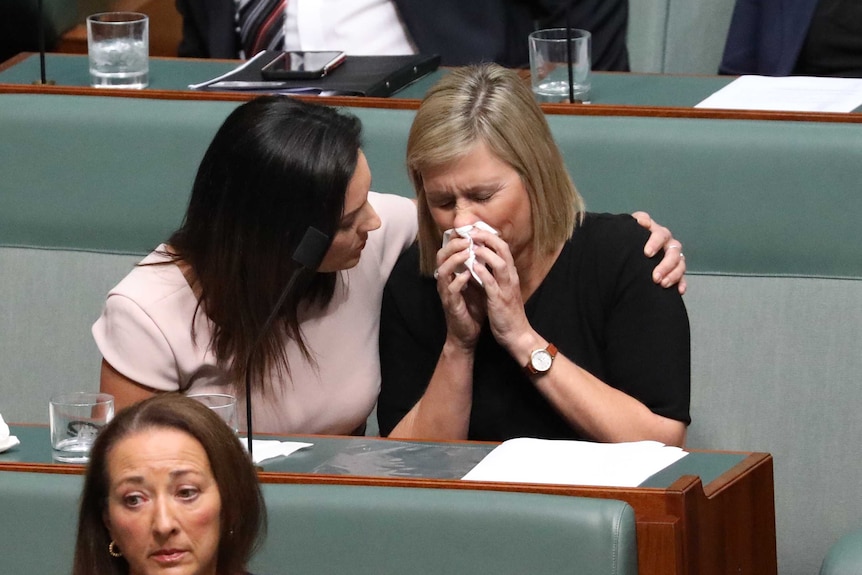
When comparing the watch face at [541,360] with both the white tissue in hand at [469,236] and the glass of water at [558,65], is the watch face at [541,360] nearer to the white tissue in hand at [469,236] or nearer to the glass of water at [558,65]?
the white tissue in hand at [469,236]

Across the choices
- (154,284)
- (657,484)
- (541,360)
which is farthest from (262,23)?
(657,484)

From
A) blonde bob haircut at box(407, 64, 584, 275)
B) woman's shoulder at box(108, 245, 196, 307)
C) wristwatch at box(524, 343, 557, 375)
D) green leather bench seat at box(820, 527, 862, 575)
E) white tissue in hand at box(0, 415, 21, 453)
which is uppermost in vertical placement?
blonde bob haircut at box(407, 64, 584, 275)

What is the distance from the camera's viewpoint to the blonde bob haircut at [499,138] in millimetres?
2000

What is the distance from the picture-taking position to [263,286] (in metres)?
2.04

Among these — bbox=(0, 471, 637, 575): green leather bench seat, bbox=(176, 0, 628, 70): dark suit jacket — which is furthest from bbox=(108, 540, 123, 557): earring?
bbox=(176, 0, 628, 70): dark suit jacket

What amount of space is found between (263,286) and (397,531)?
20.8 inches

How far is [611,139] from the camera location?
93.5 inches

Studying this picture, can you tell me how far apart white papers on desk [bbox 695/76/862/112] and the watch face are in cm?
63

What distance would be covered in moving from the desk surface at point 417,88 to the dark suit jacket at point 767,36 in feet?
0.93

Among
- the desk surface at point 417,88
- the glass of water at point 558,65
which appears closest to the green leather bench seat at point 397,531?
the desk surface at point 417,88

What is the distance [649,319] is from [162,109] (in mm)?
933

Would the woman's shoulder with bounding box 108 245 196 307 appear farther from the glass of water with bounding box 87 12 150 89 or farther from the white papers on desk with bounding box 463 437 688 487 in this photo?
the glass of water with bounding box 87 12 150 89

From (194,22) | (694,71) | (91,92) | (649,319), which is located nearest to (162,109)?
(91,92)

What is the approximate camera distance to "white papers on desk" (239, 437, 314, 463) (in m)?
1.82
